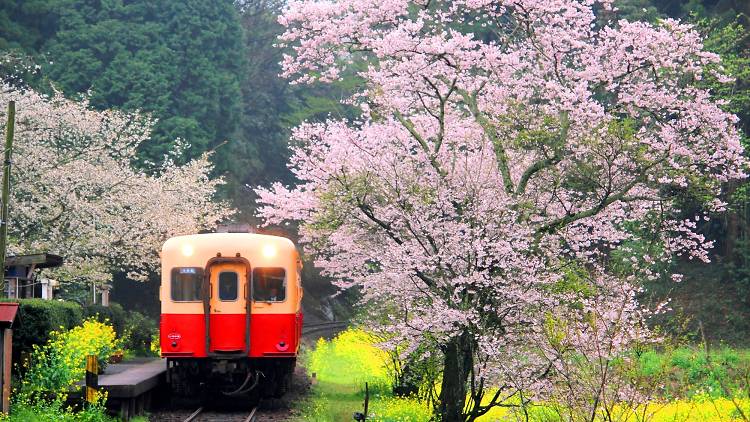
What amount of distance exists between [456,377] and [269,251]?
390 cm

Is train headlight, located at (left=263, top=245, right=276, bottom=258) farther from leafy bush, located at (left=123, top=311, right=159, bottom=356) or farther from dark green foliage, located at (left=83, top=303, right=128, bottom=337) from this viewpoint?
leafy bush, located at (left=123, top=311, right=159, bottom=356)

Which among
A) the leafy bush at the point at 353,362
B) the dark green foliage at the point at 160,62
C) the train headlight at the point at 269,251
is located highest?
the dark green foliage at the point at 160,62

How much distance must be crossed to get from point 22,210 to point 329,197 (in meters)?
12.5

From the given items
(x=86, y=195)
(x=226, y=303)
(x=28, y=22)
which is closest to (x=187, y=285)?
(x=226, y=303)

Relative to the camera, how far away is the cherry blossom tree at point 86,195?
2550cm

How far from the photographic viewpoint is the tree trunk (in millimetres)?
12613

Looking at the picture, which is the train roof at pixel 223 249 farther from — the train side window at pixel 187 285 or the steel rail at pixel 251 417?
the steel rail at pixel 251 417

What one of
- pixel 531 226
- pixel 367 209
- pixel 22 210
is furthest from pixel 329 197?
pixel 22 210

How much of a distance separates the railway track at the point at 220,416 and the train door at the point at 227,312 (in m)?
0.96

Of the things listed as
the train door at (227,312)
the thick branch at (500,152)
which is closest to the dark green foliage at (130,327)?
the train door at (227,312)

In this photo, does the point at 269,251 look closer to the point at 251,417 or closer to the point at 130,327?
the point at 251,417

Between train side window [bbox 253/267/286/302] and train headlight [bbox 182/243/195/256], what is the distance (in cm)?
104

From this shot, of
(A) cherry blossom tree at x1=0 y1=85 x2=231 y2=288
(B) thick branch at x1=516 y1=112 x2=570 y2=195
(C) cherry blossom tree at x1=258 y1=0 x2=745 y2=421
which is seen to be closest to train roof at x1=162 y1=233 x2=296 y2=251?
(C) cherry blossom tree at x1=258 y1=0 x2=745 y2=421

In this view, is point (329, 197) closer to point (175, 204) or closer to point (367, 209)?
point (367, 209)
